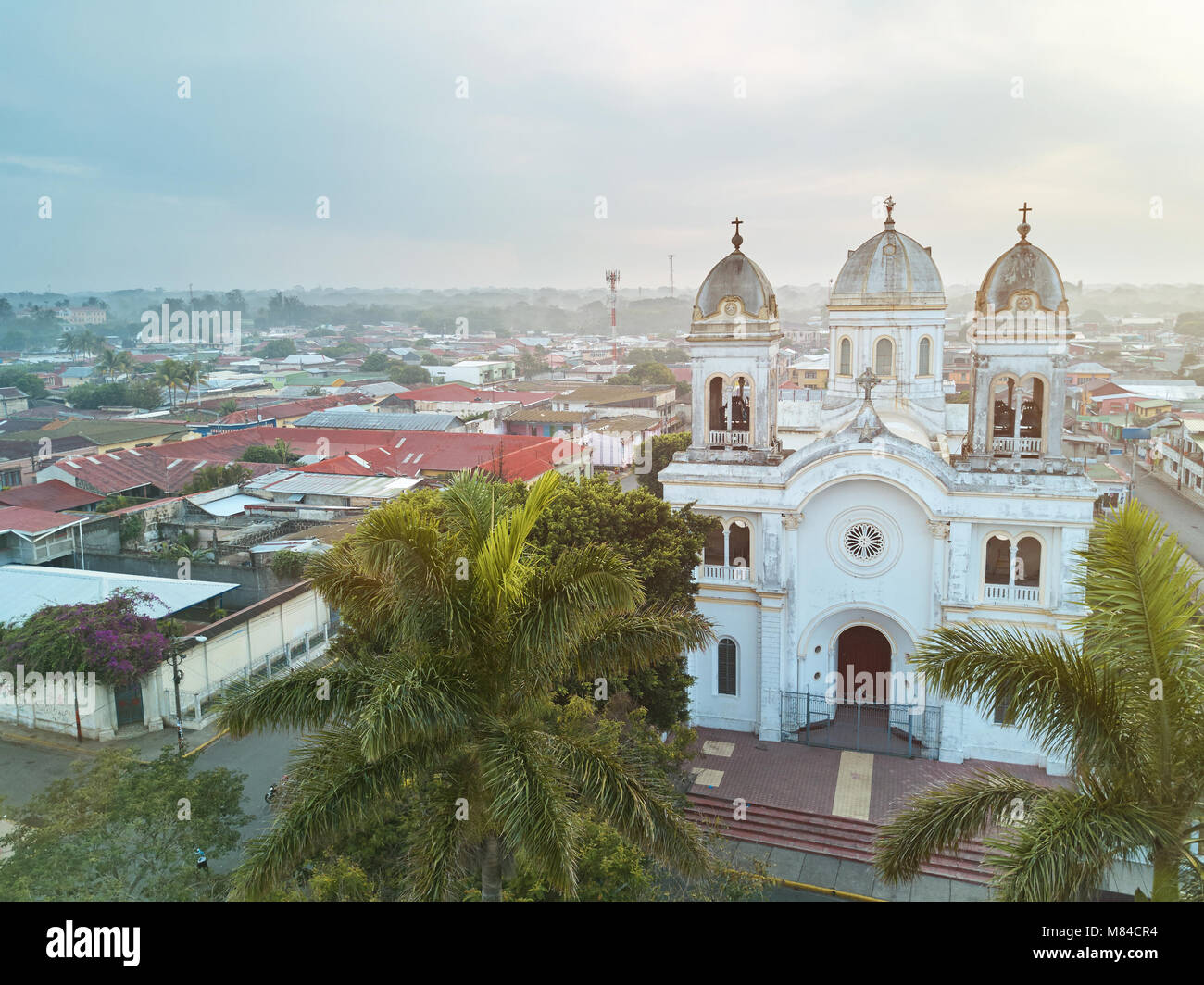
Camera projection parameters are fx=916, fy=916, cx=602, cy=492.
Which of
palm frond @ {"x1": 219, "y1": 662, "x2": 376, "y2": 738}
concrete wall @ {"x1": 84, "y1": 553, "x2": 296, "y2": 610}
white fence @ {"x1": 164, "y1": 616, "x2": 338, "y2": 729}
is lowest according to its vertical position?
white fence @ {"x1": 164, "y1": 616, "x2": 338, "y2": 729}

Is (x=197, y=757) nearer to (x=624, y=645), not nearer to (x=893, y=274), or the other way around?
(x=624, y=645)

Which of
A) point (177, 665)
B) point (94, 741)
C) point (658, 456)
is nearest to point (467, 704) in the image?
point (177, 665)

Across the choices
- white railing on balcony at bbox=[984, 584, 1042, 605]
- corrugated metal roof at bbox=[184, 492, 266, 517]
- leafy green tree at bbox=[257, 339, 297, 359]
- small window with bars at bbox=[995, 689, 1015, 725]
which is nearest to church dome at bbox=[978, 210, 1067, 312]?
white railing on balcony at bbox=[984, 584, 1042, 605]

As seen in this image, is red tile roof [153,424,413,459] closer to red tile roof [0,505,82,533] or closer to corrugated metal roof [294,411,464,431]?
corrugated metal roof [294,411,464,431]

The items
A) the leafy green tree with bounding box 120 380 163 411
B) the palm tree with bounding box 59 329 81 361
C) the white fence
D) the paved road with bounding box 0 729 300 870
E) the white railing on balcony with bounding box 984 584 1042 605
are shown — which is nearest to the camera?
the paved road with bounding box 0 729 300 870

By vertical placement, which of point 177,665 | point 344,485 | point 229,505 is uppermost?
point 344,485
